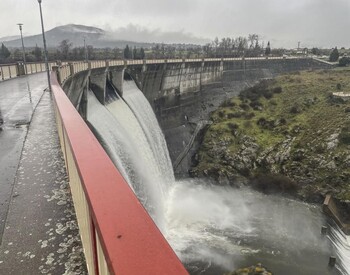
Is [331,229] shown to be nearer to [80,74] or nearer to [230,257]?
[230,257]

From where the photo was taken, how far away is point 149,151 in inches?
1273

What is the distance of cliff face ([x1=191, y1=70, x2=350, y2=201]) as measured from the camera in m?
38.2

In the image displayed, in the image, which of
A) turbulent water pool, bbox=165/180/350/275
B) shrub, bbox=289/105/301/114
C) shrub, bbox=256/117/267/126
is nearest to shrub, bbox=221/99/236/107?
shrub, bbox=256/117/267/126

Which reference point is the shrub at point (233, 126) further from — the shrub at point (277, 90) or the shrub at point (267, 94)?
the shrub at point (277, 90)

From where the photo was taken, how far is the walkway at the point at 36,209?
13.9ft

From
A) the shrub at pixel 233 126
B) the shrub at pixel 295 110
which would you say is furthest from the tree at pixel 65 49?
the shrub at pixel 295 110

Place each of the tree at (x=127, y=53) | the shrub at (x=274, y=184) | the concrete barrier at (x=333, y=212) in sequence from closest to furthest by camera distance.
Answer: the concrete barrier at (x=333, y=212) → the shrub at (x=274, y=184) → the tree at (x=127, y=53)

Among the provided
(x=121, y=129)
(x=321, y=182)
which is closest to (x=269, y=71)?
(x=321, y=182)

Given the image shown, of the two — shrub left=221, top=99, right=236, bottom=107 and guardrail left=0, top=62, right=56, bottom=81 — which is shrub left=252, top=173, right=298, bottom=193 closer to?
shrub left=221, top=99, right=236, bottom=107

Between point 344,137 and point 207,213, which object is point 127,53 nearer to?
point 344,137

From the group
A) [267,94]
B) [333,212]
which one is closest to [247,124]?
[267,94]

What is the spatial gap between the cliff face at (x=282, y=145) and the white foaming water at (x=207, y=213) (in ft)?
10.2

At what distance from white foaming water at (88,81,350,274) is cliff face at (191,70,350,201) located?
122 inches

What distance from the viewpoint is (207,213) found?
31203 mm
